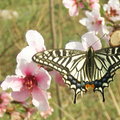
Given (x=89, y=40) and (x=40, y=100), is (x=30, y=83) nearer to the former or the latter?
(x=40, y=100)

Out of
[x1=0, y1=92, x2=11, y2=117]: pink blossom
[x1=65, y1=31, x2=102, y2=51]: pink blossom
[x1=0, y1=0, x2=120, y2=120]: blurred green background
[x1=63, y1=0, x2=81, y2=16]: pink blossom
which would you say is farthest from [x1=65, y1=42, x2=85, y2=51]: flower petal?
[x1=0, y1=0, x2=120, y2=120]: blurred green background

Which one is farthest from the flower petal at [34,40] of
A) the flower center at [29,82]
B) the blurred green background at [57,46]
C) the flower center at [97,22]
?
the blurred green background at [57,46]

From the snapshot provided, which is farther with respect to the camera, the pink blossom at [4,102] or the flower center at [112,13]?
the flower center at [112,13]

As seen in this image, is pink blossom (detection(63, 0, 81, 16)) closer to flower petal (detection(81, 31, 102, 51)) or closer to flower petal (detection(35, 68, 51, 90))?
flower petal (detection(81, 31, 102, 51))

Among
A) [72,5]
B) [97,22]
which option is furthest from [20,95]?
[72,5]

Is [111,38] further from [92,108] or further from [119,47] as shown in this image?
[92,108]

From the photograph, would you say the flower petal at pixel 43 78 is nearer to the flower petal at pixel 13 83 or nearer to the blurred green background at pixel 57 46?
the flower petal at pixel 13 83
